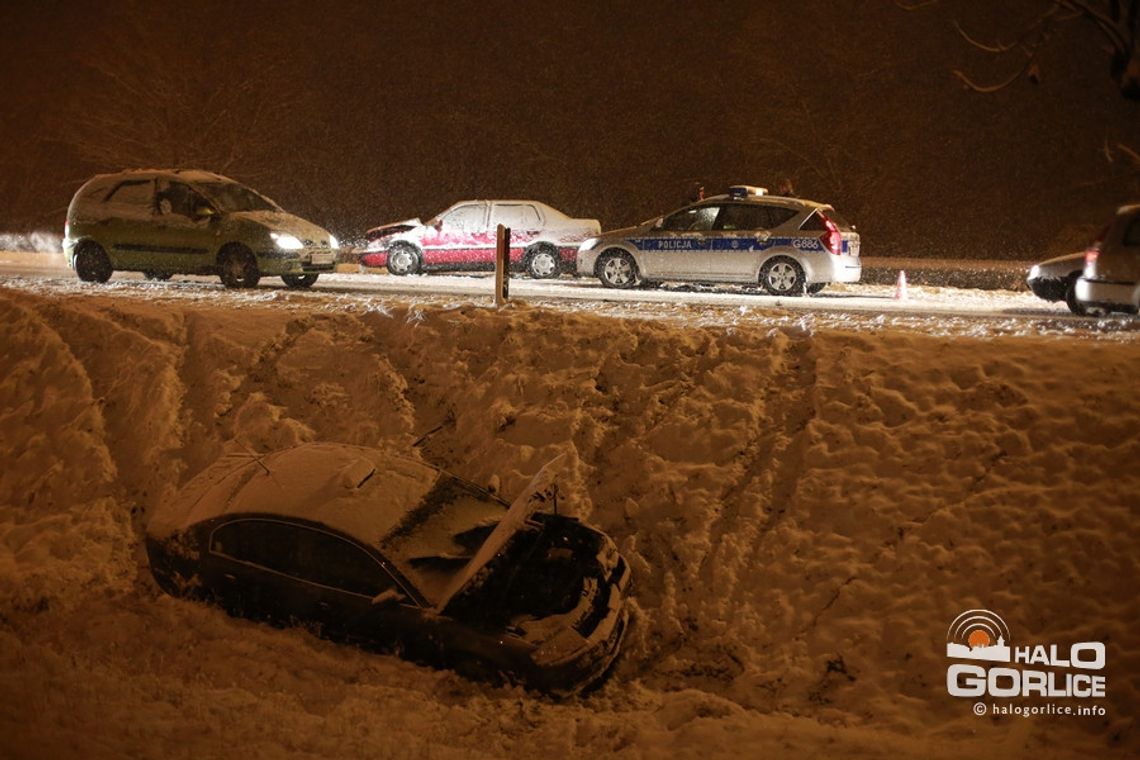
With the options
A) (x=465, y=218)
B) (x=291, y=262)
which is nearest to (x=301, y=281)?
→ (x=291, y=262)

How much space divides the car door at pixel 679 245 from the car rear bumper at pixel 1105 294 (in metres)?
5.07

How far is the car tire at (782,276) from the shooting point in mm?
15000

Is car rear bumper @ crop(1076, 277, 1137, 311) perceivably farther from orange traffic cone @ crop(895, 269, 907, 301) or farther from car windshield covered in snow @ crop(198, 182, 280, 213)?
car windshield covered in snow @ crop(198, 182, 280, 213)

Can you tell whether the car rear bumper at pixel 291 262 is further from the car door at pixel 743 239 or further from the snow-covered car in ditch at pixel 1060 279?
the snow-covered car in ditch at pixel 1060 279

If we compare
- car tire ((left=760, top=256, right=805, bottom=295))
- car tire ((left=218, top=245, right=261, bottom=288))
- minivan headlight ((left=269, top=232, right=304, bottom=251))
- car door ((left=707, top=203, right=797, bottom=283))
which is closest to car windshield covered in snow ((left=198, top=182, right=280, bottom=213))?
car tire ((left=218, top=245, right=261, bottom=288))

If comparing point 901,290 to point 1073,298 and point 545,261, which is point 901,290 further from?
point 545,261

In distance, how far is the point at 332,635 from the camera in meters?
7.04

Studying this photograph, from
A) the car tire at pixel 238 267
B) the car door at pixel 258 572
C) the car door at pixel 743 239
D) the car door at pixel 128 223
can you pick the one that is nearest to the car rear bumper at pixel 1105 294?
the car door at pixel 743 239

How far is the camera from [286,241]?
560 inches

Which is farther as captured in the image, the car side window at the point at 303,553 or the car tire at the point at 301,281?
the car tire at the point at 301,281

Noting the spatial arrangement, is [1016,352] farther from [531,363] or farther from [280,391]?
[280,391]

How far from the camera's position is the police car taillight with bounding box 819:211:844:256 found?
580 inches

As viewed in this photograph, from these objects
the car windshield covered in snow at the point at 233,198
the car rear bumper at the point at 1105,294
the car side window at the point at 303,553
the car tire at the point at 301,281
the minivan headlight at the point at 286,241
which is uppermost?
the car windshield covered in snow at the point at 233,198

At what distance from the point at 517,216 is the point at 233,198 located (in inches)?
208
